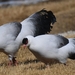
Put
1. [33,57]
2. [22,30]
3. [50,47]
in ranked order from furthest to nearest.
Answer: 1. [33,57]
2. [22,30]
3. [50,47]

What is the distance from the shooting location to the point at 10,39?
28.8 ft

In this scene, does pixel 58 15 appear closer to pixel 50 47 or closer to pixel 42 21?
pixel 42 21

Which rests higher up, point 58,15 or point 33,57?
point 33,57

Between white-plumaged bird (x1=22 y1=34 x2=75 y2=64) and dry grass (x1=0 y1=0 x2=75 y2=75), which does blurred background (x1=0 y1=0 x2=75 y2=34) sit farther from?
white-plumaged bird (x1=22 y1=34 x2=75 y2=64)

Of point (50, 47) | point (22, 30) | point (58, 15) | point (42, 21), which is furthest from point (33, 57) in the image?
point (58, 15)

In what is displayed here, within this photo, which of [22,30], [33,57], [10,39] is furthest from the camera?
[33,57]

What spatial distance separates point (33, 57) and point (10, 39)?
173 centimetres

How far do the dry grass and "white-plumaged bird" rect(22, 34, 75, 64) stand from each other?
0.68 ft

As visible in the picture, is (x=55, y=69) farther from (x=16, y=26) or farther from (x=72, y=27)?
(x=72, y=27)

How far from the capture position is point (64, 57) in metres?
7.89

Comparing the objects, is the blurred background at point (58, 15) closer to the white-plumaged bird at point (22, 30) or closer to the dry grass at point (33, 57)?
the dry grass at point (33, 57)

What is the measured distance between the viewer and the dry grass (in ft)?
23.2

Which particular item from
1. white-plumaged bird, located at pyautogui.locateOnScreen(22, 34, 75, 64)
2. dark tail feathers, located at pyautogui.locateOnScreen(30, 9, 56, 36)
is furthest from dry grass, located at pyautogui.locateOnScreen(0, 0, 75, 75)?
dark tail feathers, located at pyautogui.locateOnScreen(30, 9, 56, 36)

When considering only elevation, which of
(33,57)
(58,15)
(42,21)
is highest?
(42,21)
